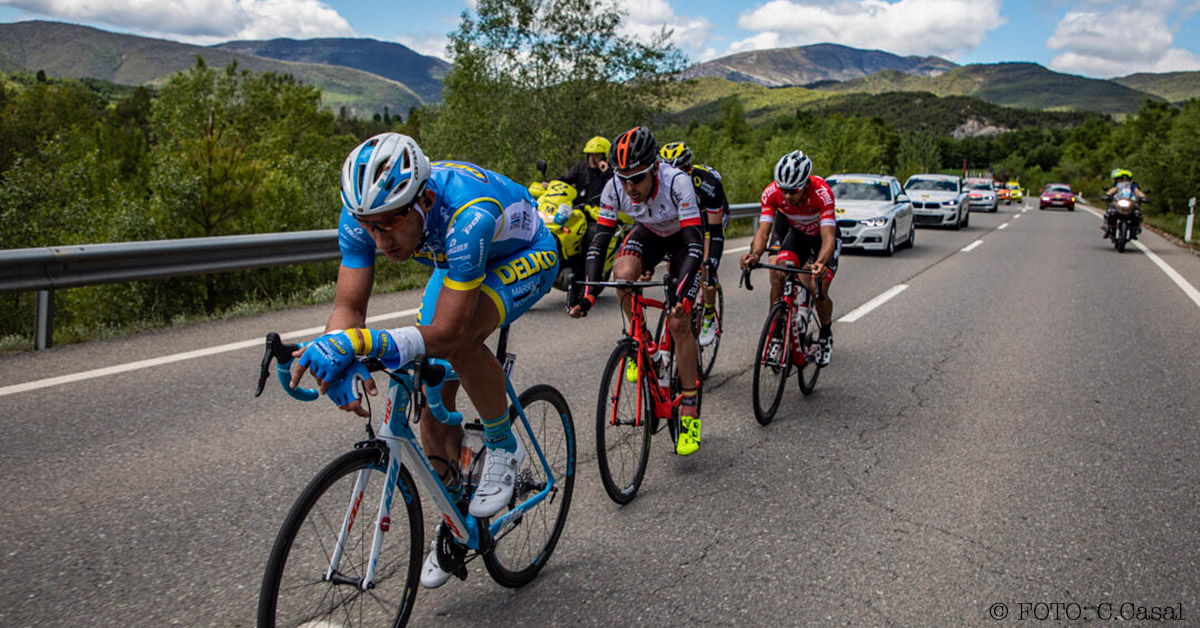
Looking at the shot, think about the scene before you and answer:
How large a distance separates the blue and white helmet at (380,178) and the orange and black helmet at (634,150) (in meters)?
1.97


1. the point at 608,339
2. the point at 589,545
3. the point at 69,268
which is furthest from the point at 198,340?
the point at 589,545

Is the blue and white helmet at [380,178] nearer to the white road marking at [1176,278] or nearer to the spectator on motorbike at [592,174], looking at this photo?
the spectator on motorbike at [592,174]

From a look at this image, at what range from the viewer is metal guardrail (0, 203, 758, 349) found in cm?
649

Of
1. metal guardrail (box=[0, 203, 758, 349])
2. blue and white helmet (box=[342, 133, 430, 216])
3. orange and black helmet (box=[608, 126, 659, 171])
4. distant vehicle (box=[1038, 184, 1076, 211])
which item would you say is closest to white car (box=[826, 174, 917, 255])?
metal guardrail (box=[0, 203, 758, 349])

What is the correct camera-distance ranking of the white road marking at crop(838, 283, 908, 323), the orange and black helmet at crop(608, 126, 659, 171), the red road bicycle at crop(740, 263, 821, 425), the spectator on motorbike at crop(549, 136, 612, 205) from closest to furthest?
the orange and black helmet at crop(608, 126, 659, 171) → the red road bicycle at crop(740, 263, 821, 425) → the spectator on motorbike at crop(549, 136, 612, 205) → the white road marking at crop(838, 283, 908, 323)

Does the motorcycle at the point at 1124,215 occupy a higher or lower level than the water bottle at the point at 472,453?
higher

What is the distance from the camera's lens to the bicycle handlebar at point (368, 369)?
6.51 feet

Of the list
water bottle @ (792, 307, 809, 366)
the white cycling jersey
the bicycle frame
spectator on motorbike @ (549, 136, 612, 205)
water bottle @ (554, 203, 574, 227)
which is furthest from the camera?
water bottle @ (554, 203, 574, 227)

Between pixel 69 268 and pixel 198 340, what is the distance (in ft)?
3.82

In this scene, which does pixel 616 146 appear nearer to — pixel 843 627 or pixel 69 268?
pixel 843 627

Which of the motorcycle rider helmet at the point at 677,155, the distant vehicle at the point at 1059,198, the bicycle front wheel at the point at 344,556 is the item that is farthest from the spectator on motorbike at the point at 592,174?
the distant vehicle at the point at 1059,198

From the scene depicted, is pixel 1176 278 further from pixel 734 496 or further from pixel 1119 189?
pixel 734 496

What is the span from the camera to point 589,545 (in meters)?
3.49

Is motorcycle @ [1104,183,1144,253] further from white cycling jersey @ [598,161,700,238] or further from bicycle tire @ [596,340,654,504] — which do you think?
bicycle tire @ [596,340,654,504]
